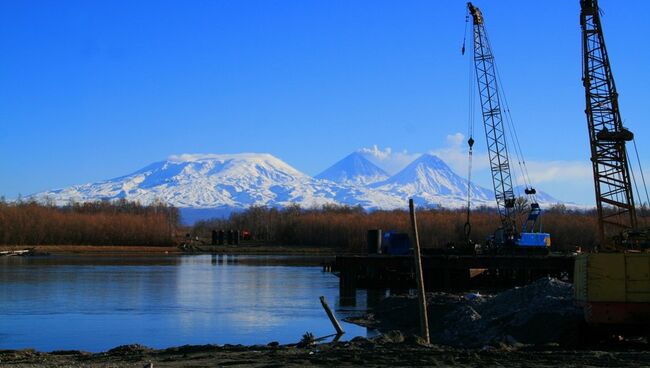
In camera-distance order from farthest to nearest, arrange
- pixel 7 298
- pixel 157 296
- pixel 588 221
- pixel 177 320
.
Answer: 1. pixel 588 221
2. pixel 157 296
3. pixel 7 298
4. pixel 177 320

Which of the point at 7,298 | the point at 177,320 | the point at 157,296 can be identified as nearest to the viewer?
the point at 177,320

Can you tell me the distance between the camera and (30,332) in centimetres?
3266

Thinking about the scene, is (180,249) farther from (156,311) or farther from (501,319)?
(501,319)

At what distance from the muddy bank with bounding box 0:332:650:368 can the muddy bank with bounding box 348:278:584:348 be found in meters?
2.83

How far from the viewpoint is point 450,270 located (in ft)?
200

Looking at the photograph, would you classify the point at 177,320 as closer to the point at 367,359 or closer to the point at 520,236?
the point at 367,359

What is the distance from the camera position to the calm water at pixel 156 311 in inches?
1233

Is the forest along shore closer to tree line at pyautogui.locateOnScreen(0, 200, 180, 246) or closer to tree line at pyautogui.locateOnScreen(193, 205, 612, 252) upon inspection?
tree line at pyautogui.locateOnScreen(0, 200, 180, 246)

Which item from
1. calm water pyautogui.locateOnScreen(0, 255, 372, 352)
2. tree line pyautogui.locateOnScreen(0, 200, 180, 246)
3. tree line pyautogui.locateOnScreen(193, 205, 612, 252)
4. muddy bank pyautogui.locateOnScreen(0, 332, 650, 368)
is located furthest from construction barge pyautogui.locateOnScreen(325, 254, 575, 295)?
tree line pyautogui.locateOnScreen(0, 200, 180, 246)

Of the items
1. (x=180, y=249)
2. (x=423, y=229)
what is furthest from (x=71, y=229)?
(x=423, y=229)

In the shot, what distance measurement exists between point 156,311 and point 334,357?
Result: 21.7 meters

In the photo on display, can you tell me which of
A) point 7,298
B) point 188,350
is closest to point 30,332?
point 188,350

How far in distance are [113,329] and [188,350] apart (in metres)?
10.2

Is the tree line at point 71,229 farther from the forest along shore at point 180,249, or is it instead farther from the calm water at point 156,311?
the calm water at point 156,311
